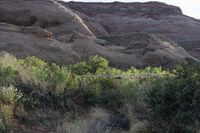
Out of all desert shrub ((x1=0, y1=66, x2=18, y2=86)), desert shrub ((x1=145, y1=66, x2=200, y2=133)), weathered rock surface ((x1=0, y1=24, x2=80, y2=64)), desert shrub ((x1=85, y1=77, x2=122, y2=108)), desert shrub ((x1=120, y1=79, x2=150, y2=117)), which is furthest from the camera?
weathered rock surface ((x1=0, y1=24, x2=80, y2=64))

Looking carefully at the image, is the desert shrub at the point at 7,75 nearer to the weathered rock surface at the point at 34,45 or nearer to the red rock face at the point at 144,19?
the weathered rock surface at the point at 34,45

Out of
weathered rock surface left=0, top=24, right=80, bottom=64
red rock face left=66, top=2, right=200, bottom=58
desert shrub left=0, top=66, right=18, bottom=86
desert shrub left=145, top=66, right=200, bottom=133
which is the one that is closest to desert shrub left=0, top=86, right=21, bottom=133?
desert shrub left=0, top=66, right=18, bottom=86

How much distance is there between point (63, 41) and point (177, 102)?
28569 mm

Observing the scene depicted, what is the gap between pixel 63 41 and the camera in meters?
40.7

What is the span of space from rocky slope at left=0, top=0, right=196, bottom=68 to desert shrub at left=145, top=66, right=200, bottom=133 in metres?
22.2

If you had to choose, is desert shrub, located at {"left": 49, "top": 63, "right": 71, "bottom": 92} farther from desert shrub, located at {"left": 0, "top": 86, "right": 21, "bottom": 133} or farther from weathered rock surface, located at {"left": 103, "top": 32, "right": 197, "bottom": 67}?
weathered rock surface, located at {"left": 103, "top": 32, "right": 197, "bottom": 67}

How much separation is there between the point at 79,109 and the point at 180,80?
382cm

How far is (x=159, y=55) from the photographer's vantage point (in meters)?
40.3

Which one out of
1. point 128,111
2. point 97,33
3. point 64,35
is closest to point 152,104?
point 128,111

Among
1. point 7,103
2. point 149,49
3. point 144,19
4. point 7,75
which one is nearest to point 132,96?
point 7,75

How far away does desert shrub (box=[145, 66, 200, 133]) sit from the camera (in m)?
12.2

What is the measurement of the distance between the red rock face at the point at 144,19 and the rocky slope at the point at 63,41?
11999 millimetres

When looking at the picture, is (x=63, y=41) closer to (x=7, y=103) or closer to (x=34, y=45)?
(x=34, y=45)

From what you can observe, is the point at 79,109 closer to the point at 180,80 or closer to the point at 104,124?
the point at 104,124
